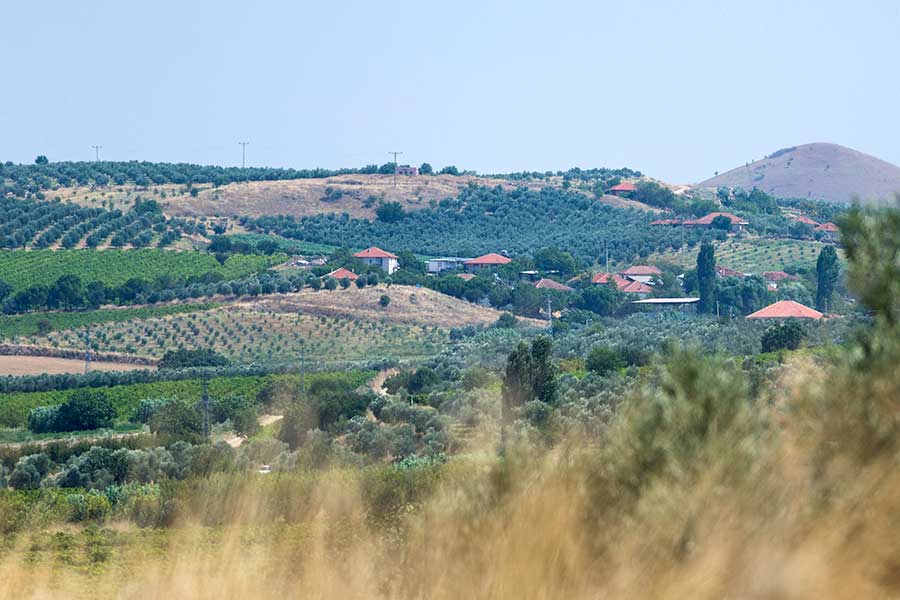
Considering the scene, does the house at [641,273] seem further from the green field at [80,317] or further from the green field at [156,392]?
the green field at [156,392]

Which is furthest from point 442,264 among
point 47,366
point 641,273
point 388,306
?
point 47,366

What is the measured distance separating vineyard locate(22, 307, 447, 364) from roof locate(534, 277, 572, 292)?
1383cm

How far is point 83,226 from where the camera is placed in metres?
90.1

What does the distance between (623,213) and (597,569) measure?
359 ft

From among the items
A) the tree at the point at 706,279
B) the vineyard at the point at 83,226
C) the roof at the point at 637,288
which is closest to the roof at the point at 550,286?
the roof at the point at 637,288

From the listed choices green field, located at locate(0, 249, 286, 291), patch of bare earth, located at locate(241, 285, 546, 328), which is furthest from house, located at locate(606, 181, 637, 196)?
patch of bare earth, located at locate(241, 285, 546, 328)

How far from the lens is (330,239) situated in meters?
104

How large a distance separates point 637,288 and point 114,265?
33303 mm

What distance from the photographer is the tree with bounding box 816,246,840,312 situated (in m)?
69.4

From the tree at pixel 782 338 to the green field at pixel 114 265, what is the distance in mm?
45937

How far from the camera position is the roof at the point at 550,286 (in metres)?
81.8

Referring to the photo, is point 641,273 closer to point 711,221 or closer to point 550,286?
point 550,286

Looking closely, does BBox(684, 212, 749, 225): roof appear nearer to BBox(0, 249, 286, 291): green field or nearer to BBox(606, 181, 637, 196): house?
BBox(606, 181, 637, 196): house

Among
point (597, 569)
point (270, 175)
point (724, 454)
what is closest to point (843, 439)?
point (724, 454)
